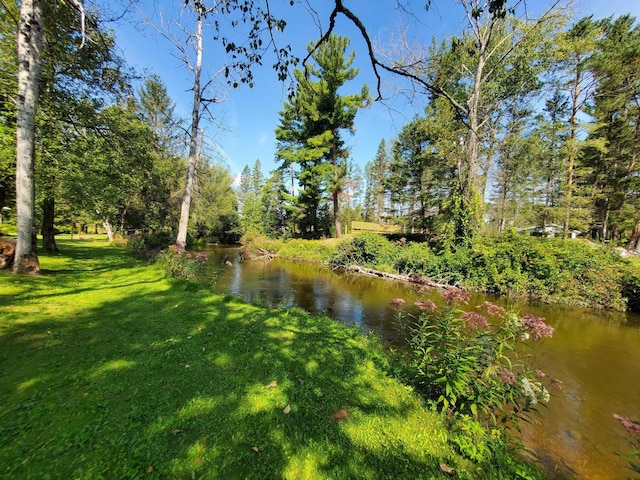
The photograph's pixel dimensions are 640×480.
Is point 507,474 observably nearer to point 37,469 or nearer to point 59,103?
point 37,469

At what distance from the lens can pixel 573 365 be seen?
17.3 feet

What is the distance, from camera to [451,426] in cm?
275

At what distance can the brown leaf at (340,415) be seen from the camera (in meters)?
2.68

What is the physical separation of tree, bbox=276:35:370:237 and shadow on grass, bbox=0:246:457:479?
68.4ft

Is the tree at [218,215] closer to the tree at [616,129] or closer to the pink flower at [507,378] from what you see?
the pink flower at [507,378]

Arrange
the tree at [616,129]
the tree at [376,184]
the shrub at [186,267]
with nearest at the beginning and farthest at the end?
the shrub at [186,267]
the tree at [616,129]
the tree at [376,184]

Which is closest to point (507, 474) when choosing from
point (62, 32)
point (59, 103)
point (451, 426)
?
point (451, 426)

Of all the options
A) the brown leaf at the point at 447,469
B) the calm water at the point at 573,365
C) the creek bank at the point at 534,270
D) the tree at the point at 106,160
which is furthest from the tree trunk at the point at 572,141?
the tree at the point at 106,160

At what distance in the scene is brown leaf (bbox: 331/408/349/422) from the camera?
268 centimetres

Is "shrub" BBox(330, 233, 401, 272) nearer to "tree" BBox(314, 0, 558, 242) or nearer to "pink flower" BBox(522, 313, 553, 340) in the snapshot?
"tree" BBox(314, 0, 558, 242)

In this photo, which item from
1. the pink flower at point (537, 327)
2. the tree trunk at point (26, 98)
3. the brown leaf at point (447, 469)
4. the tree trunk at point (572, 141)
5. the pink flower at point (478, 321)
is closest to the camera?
the brown leaf at point (447, 469)

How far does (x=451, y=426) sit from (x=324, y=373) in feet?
5.34

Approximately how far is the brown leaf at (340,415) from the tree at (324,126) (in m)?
21.9

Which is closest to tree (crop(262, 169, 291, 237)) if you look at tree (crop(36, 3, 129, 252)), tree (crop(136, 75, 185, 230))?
tree (crop(136, 75, 185, 230))
